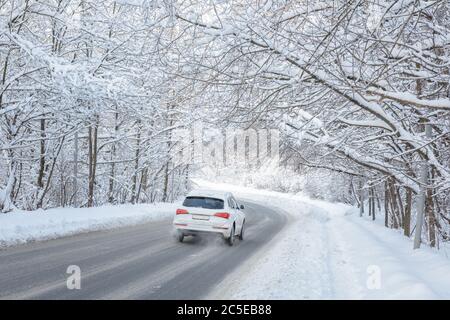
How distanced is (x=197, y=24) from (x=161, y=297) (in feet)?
13.8

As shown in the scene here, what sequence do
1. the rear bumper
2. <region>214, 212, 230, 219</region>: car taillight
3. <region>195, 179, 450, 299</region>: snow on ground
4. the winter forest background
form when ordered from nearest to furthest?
the winter forest background, <region>195, 179, 450, 299</region>: snow on ground, the rear bumper, <region>214, 212, 230, 219</region>: car taillight

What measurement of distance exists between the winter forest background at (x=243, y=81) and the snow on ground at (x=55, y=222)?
1.56 m

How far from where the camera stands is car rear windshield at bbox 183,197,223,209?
14781 millimetres

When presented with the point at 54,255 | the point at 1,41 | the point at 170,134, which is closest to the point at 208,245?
the point at 54,255

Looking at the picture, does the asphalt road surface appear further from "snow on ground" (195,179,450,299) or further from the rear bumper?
"snow on ground" (195,179,450,299)

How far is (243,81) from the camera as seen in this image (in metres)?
6.50

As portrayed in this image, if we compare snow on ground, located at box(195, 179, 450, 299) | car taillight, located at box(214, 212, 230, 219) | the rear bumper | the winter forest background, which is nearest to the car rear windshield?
car taillight, located at box(214, 212, 230, 219)

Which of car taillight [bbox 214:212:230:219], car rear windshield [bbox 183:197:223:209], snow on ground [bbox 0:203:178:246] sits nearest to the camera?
snow on ground [bbox 0:203:178:246]

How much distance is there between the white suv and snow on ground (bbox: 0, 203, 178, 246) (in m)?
3.48

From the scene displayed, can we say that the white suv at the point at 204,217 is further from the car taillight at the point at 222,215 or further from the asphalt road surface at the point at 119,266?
the asphalt road surface at the point at 119,266

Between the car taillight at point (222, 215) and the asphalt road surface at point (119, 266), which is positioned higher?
the car taillight at point (222, 215)

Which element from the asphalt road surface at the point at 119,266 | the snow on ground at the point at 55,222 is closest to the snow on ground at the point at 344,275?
the asphalt road surface at the point at 119,266

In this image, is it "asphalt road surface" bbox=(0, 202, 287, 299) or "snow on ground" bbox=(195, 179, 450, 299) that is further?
"snow on ground" bbox=(195, 179, 450, 299)

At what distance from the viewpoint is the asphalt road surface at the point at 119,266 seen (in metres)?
7.36
